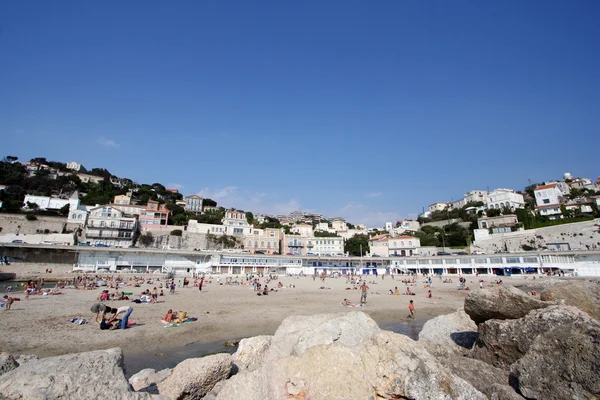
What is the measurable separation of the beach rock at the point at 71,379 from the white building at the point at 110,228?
2910 inches

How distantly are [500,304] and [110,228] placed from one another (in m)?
76.6

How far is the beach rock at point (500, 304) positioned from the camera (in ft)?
20.8

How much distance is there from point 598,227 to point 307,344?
74.1 meters

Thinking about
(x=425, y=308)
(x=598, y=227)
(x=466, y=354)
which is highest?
(x=598, y=227)

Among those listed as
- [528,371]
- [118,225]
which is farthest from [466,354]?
[118,225]

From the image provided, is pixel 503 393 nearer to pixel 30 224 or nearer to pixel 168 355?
pixel 168 355

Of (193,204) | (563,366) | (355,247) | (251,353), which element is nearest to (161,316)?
(251,353)

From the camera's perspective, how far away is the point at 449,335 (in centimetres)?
896

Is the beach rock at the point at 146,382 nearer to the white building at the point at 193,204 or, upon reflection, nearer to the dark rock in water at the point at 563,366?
the dark rock in water at the point at 563,366

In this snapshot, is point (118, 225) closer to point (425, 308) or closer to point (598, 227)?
point (425, 308)

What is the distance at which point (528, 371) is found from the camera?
15.0 ft

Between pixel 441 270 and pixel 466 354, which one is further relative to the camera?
pixel 441 270

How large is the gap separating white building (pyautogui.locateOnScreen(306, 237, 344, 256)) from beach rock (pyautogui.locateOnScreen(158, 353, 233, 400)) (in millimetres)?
75572

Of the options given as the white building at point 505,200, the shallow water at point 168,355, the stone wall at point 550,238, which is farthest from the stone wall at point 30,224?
the white building at point 505,200
